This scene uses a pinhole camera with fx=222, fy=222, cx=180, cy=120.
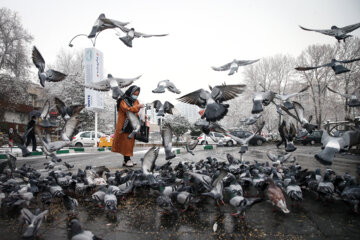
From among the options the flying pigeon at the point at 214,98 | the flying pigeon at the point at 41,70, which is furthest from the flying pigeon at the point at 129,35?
the flying pigeon at the point at 214,98

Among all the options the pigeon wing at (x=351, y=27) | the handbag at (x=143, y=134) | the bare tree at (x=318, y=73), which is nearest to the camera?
the pigeon wing at (x=351, y=27)

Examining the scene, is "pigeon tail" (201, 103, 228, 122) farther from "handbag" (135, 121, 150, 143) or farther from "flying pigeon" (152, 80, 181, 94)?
"handbag" (135, 121, 150, 143)

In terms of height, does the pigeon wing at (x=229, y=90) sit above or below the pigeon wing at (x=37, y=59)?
below

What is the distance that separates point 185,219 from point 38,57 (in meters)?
3.48

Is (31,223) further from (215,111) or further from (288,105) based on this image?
(288,105)

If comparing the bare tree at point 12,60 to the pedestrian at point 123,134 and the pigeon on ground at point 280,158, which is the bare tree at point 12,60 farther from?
the pigeon on ground at point 280,158

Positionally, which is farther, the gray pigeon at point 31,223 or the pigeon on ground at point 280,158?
the pigeon on ground at point 280,158

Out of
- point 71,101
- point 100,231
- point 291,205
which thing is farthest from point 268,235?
point 71,101

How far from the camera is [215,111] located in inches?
125

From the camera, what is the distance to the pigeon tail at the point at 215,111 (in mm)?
3111

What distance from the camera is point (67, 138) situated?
11.0 ft

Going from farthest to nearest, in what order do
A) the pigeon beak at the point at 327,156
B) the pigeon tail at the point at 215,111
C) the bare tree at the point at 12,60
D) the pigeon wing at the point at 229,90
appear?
the bare tree at the point at 12,60 < the pigeon wing at the point at 229,90 < the pigeon tail at the point at 215,111 < the pigeon beak at the point at 327,156

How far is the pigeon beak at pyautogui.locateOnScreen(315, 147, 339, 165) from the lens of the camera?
207 cm

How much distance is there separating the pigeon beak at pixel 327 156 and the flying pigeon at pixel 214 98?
130cm
